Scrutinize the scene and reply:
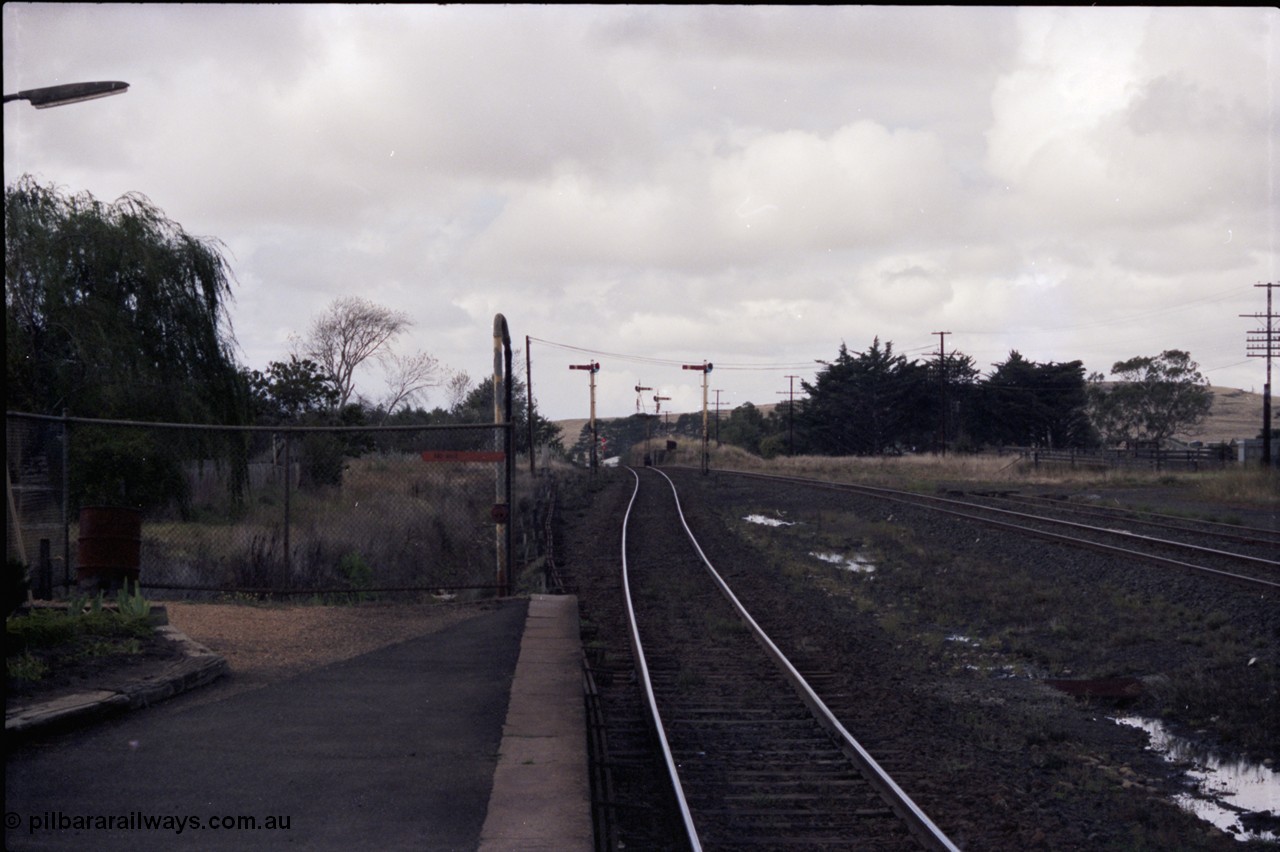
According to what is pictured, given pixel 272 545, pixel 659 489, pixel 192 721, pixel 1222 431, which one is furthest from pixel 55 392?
pixel 1222 431

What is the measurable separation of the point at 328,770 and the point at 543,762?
1.24 m

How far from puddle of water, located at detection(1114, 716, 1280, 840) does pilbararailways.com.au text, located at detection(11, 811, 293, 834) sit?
528cm

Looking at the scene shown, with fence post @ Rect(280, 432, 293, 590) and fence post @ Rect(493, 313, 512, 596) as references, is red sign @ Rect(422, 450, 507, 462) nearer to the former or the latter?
fence post @ Rect(493, 313, 512, 596)

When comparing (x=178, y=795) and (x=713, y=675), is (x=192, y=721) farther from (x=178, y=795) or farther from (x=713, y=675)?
(x=713, y=675)

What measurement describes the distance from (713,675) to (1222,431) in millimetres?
145122

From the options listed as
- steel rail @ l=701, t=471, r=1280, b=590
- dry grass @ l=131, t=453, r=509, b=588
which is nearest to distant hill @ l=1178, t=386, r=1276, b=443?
steel rail @ l=701, t=471, r=1280, b=590

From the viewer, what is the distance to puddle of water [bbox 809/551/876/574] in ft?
59.5

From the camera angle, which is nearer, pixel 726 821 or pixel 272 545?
pixel 726 821

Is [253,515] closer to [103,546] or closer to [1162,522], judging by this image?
A: [103,546]

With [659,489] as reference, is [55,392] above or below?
above

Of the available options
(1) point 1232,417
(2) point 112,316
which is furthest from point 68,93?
(1) point 1232,417

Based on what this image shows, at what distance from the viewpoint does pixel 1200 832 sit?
6.05m

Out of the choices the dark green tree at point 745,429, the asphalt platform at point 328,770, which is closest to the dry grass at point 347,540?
the asphalt platform at point 328,770

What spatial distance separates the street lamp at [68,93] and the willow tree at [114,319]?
10105mm
